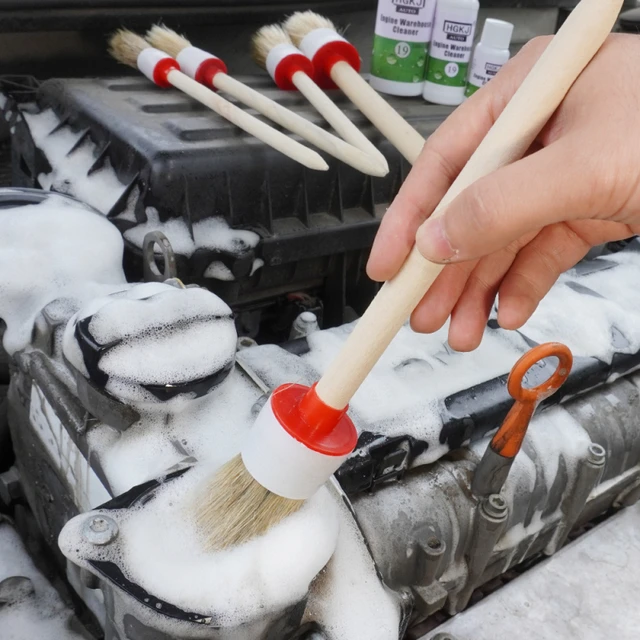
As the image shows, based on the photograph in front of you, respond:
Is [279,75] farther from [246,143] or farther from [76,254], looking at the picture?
[76,254]

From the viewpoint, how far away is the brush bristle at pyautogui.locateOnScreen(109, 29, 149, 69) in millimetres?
1322

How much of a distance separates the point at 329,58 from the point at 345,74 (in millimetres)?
61

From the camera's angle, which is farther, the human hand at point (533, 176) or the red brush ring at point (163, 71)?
the red brush ring at point (163, 71)

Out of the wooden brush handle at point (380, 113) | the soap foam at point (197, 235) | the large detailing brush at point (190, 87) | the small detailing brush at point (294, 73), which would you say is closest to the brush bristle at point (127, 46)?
the large detailing brush at point (190, 87)

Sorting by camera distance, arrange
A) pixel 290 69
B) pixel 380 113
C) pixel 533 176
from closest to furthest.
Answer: pixel 533 176 → pixel 380 113 → pixel 290 69

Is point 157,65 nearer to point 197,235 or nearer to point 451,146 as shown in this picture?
point 197,235

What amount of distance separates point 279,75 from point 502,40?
0.43m

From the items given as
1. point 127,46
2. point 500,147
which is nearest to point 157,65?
point 127,46

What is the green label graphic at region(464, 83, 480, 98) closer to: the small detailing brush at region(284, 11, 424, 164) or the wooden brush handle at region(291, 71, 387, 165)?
the small detailing brush at region(284, 11, 424, 164)

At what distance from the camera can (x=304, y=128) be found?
42.8 inches

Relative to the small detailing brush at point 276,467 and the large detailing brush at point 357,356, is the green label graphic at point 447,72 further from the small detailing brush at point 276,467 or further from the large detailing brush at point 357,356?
the small detailing brush at point 276,467

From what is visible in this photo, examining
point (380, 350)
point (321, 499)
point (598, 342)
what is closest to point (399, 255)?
point (380, 350)

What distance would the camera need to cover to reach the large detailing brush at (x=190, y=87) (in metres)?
1.01

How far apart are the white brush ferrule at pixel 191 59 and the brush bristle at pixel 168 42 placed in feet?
0.08
